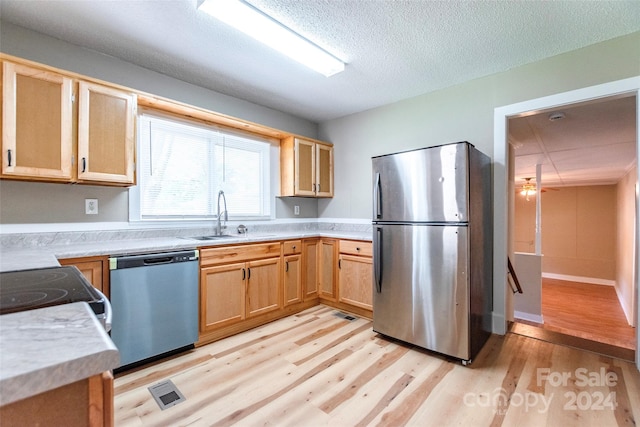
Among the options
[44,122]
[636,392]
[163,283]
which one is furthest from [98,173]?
[636,392]

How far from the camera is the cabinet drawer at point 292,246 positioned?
3.15 metres

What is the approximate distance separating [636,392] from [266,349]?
255 cm

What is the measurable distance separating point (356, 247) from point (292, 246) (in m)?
0.71

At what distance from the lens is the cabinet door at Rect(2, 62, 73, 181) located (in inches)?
70.7

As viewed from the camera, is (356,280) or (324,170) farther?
(324,170)

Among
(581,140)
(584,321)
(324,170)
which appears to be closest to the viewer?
(581,140)

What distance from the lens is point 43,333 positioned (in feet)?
2.02

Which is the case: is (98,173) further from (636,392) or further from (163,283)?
(636,392)

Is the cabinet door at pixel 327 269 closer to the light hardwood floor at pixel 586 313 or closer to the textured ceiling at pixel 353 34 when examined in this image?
the textured ceiling at pixel 353 34

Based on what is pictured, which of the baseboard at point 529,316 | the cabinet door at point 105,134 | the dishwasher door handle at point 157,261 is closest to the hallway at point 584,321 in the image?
the baseboard at point 529,316

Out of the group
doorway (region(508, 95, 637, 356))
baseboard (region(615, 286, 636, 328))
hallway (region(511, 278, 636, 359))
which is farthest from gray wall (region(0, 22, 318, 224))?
baseboard (region(615, 286, 636, 328))

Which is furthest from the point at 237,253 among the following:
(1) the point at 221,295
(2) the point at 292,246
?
(2) the point at 292,246

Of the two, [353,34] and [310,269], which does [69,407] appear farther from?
[310,269]

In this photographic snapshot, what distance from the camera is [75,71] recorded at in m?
2.27
